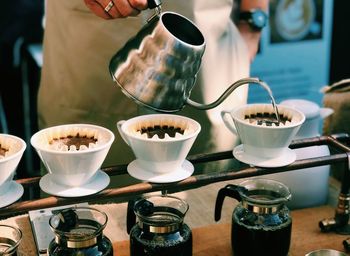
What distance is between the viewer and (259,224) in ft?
3.72

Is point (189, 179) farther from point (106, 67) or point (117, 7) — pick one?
point (106, 67)

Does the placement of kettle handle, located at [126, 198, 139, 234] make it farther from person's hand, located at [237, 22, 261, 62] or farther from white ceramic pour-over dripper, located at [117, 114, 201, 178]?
person's hand, located at [237, 22, 261, 62]

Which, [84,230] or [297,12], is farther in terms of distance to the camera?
[297,12]

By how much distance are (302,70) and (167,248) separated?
1797mm

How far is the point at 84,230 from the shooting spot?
105cm

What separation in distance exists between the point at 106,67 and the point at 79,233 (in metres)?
0.64

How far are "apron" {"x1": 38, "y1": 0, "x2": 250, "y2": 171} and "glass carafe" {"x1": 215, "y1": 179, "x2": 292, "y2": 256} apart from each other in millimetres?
454

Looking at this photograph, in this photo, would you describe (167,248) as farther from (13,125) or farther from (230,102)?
(13,125)

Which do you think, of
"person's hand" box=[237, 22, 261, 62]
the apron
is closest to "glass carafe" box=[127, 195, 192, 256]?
the apron

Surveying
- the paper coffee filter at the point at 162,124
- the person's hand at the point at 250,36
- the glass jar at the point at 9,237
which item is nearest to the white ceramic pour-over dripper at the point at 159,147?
the paper coffee filter at the point at 162,124

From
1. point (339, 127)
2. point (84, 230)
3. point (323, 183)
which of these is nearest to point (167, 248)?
point (84, 230)

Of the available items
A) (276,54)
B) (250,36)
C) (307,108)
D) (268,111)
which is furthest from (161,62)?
(276,54)

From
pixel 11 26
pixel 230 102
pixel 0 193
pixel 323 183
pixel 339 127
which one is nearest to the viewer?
pixel 0 193

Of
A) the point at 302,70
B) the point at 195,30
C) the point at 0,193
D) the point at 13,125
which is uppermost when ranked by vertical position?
the point at 195,30
